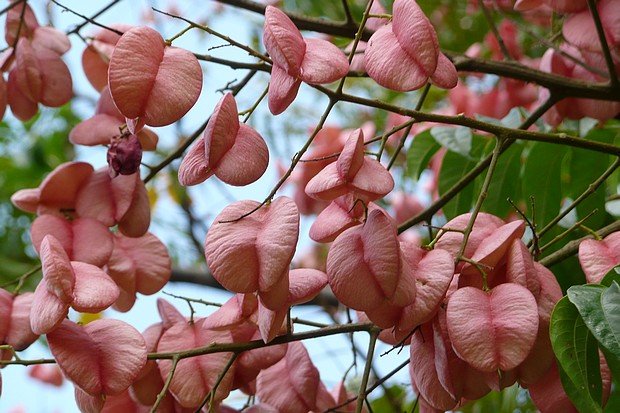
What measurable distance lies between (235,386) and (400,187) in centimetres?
122

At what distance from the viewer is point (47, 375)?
1998mm

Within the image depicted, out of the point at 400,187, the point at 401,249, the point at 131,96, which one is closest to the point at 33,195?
the point at 131,96

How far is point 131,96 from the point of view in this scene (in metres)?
0.83

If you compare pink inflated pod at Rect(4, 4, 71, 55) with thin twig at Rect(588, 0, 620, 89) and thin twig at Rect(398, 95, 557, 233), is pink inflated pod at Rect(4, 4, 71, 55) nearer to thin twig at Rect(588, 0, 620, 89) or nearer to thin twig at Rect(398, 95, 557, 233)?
thin twig at Rect(398, 95, 557, 233)

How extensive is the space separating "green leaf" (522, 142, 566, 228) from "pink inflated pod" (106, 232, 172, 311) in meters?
0.46

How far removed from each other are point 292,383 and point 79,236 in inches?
10.6

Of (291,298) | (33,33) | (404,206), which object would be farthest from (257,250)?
(404,206)

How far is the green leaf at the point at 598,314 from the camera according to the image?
692 millimetres

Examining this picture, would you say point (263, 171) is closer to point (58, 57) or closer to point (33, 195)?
point (33, 195)

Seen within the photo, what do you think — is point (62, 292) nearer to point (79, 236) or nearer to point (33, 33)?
point (79, 236)

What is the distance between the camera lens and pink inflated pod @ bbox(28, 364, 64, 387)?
199 centimetres

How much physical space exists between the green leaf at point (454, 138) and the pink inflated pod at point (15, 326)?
1.82 ft

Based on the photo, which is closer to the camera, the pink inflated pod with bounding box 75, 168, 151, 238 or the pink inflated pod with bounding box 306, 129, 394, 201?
the pink inflated pod with bounding box 306, 129, 394, 201

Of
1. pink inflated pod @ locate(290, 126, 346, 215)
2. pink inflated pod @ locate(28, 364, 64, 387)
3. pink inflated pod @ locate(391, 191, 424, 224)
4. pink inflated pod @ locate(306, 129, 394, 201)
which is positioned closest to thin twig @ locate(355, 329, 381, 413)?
pink inflated pod @ locate(306, 129, 394, 201)
